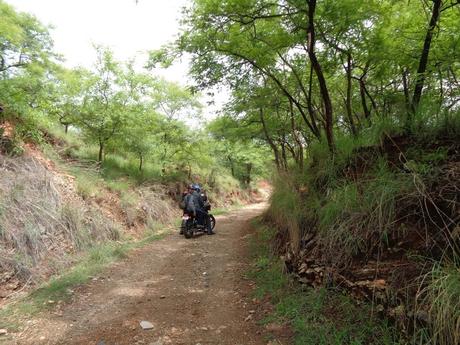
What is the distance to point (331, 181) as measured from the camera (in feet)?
15.5

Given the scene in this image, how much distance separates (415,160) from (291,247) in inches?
89.6

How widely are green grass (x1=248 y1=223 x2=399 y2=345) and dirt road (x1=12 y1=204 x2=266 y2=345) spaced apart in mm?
412

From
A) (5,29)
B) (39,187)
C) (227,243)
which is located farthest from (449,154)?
(5,29)

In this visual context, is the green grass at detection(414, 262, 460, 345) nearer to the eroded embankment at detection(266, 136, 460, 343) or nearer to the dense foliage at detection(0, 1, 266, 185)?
the eroded embankment at detection(266, 136, 460, 343)

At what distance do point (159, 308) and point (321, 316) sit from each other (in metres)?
2.15

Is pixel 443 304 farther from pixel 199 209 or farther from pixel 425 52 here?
pixel 199 209

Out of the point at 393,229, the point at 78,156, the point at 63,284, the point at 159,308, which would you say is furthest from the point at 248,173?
the point at 393,229

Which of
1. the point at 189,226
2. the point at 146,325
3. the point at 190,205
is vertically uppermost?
the point at 190,205

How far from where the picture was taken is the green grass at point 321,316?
107 inches

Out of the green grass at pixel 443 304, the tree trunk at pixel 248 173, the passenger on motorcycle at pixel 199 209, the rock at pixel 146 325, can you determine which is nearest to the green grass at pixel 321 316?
the green grass at pixel 443 304

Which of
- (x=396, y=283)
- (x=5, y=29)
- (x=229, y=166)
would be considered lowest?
(x=396, y=283)

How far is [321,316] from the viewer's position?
3229mm

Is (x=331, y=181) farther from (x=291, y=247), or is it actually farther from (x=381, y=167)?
(x=291, y=247)

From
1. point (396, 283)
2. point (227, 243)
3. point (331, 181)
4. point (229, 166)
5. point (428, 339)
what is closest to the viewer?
point (428, 339)
